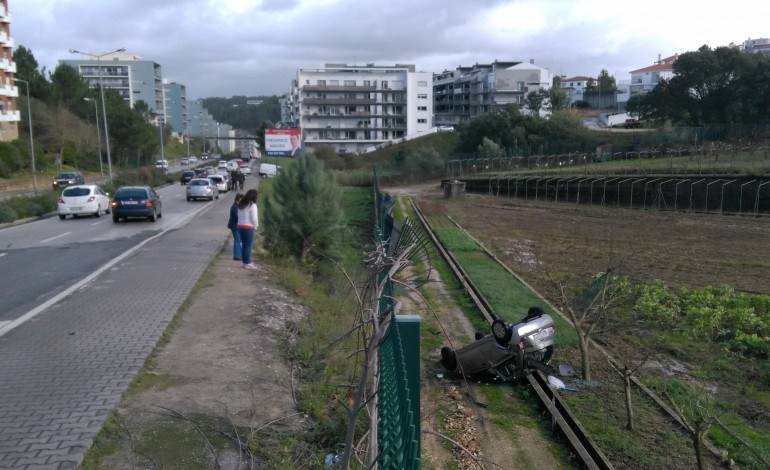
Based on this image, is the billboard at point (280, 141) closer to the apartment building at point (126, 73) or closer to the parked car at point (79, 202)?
the parked car at point (79, 202)

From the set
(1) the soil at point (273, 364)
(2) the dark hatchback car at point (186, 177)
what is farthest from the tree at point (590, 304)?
(2) the dark hatchback car at point (186, 177)

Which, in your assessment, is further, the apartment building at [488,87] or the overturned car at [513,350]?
the apartment building at [488,87]

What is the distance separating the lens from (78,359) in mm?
7723

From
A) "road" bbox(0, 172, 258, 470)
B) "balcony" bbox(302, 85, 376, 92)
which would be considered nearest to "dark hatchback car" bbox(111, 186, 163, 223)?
"road" bbox(0, 172, 258, 470)

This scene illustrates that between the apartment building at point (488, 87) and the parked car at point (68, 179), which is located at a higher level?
the apartment building at point (488, 87)

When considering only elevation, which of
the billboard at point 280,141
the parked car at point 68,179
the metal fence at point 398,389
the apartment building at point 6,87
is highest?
the apartment building at point 6,87

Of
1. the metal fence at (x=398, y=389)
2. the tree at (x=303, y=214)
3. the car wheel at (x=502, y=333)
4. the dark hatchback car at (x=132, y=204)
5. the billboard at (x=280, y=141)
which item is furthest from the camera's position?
the billboard at (x=280, y=141)

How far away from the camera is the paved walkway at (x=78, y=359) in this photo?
552 centimetres

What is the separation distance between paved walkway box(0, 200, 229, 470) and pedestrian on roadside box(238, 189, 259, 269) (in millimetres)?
1088

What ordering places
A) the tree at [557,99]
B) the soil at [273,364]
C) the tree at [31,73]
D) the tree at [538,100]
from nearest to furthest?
the soil at [273,364], the tree at [31,73], the tree at [557,99], the tree at [538,100]

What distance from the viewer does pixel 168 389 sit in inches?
273

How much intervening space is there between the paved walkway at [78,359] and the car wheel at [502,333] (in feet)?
14.2

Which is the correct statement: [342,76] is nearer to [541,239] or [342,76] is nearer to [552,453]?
[541,239]

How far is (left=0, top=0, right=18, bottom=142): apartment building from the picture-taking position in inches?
2472
